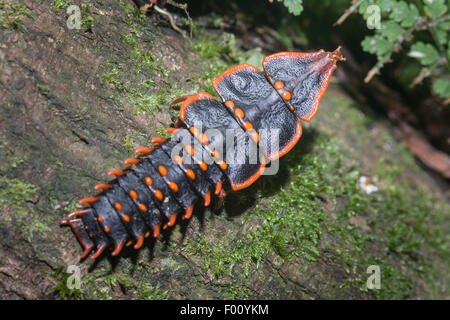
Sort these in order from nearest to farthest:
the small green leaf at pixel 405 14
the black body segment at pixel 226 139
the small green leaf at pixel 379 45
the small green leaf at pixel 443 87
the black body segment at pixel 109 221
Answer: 1. the black body segment at pixel 109 221
2. the black body segment at pixel 226 139
3. the small green leaf at pixel 405 14
4. the small green leaf at pixel 379 45
5. the small green leaf at pixel 443 87

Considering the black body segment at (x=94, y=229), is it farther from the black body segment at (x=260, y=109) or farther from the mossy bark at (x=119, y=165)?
the black body segment at (x=260, y=109)

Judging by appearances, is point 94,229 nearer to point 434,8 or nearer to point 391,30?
point 391,30

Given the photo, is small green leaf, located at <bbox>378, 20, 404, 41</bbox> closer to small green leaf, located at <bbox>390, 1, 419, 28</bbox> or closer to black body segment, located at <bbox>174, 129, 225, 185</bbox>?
small green leaf, located at <bbox>390, 1, 419, 28</bbox>

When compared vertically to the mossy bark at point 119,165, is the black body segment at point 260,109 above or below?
above

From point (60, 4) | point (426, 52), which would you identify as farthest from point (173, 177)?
point (426, 52)

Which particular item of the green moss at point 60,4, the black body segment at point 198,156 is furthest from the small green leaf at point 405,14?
the green moss at point 60,4
